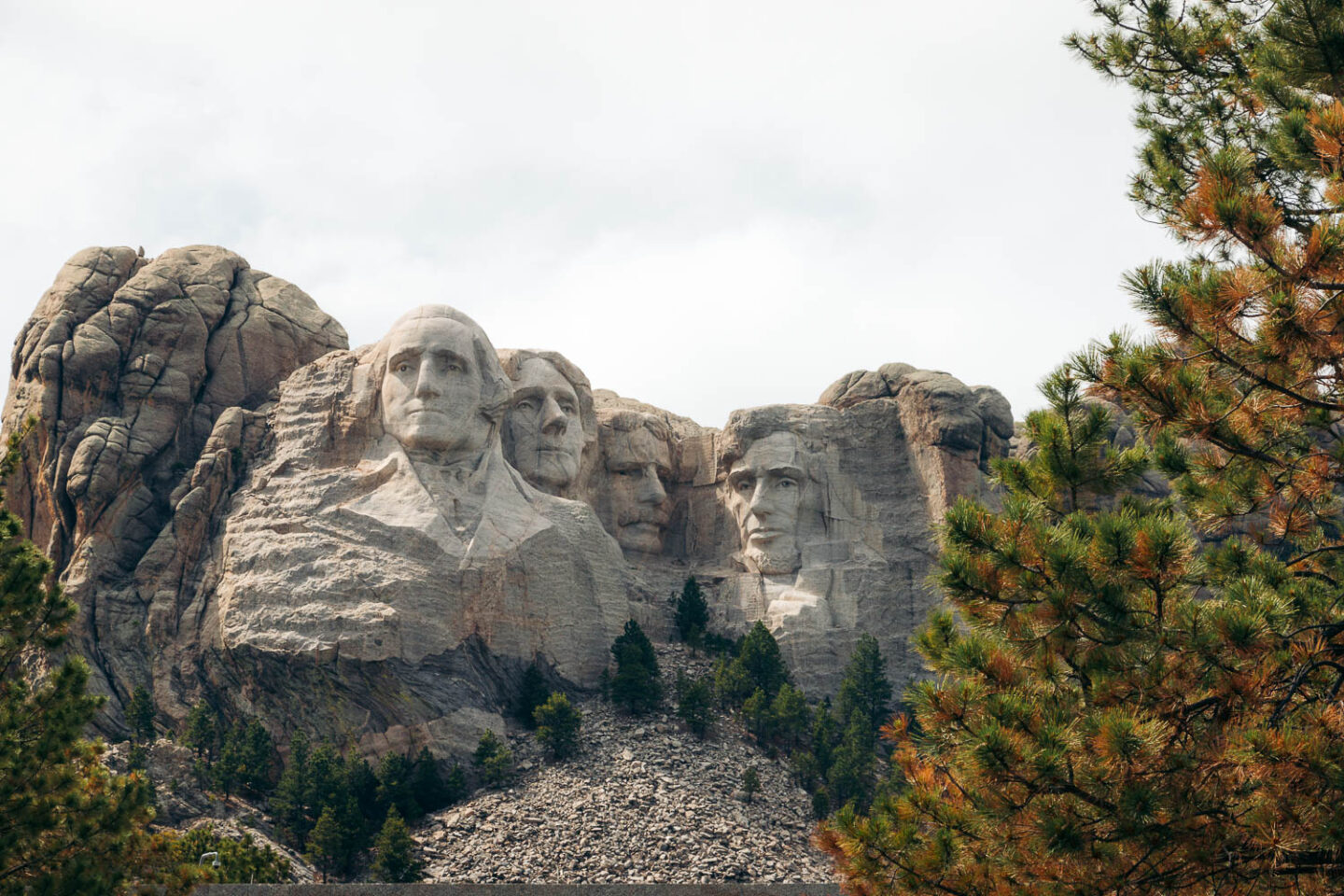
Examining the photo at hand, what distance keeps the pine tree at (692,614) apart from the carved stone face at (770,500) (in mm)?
1352

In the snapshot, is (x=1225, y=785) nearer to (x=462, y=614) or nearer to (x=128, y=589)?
(x=462, y=614)

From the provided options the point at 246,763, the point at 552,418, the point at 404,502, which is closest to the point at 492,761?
the point at 246,763

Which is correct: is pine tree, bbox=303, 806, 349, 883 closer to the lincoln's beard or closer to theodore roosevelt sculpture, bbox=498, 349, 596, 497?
theodore roosevelt sculpture, bbox=498, 349, 596, 497

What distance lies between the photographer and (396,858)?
27359 mm

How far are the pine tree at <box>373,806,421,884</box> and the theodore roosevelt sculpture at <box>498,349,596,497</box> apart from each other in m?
9.67

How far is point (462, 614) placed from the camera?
3175cm

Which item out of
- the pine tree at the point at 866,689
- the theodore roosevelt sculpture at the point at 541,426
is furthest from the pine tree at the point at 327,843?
the pine tree at the point at 866,689

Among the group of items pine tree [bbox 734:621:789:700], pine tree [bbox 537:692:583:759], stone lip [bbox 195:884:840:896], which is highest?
pine tree [bbox 734:621:789:700]

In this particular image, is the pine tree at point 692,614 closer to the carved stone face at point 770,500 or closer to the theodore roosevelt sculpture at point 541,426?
the carved stone face at point 770,500

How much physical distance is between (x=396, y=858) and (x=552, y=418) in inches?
443

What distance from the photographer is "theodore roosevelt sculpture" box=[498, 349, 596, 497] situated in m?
36.3

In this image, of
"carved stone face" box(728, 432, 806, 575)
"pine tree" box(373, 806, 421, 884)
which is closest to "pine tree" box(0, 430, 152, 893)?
"pine tree" box(373, 806, 421, 884)

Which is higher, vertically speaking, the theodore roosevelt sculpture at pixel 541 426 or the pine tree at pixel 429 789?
the theodore roosevelt sculpture at pixel 541 426

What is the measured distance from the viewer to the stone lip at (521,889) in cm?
2388
